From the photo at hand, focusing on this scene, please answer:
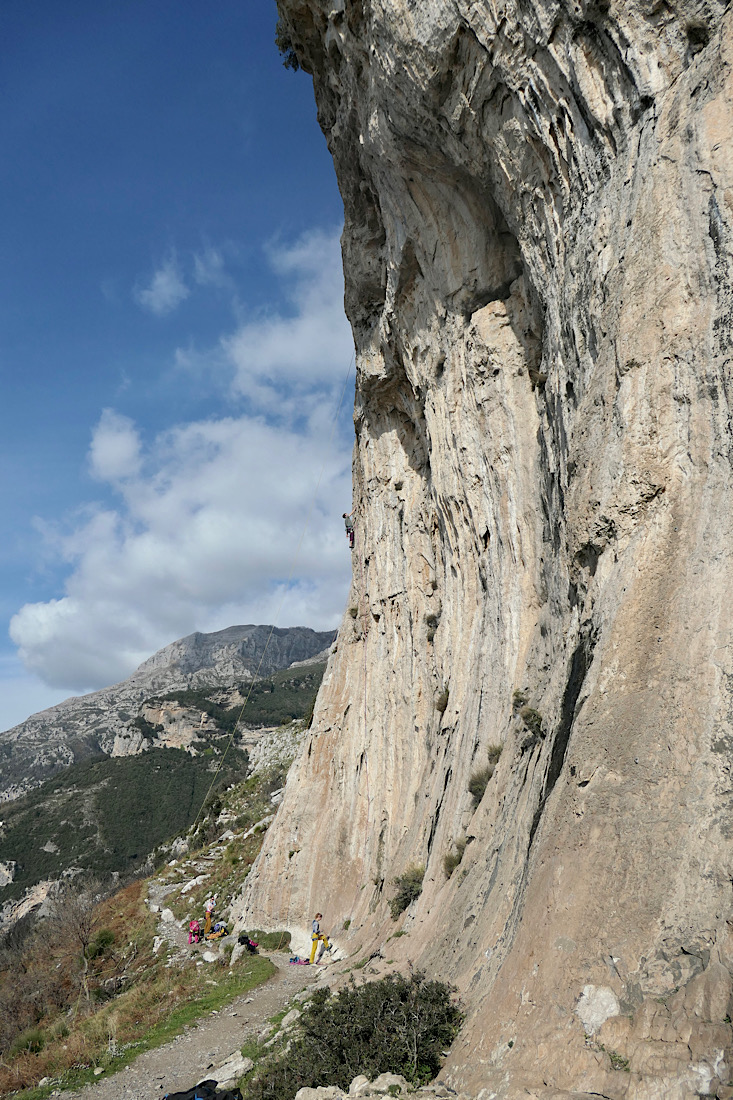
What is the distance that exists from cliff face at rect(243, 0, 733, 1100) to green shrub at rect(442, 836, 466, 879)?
0.88ft

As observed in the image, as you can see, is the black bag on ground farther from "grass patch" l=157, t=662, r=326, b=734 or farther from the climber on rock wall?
"grass patch" l=157, t=662, r=326, b=734

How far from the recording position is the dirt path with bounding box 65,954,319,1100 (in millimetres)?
9602

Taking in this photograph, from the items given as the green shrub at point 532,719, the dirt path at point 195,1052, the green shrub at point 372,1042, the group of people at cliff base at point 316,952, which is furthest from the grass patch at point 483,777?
the group of people at cliff base at point 316,952

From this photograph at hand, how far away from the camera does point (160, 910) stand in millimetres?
26141

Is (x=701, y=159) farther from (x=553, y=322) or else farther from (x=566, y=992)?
(x=566, y=992)

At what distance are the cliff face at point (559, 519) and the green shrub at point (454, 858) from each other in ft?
0.88

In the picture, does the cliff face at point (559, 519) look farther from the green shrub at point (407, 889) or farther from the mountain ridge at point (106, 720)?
the mountain ridge at point (106, 720)

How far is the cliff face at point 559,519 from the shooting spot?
5.03m

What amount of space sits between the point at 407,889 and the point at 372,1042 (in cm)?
728

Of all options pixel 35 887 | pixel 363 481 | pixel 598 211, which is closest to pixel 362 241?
pixel 363 481

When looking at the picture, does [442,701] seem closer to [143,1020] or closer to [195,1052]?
[195,1052]

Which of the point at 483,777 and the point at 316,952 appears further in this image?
the point at 316,952

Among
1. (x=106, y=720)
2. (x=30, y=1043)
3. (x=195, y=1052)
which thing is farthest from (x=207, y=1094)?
(x=106, y=720)

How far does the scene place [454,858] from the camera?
11547 mm
